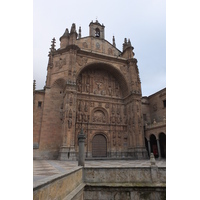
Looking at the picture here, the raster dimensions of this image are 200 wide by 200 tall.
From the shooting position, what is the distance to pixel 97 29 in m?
26.4

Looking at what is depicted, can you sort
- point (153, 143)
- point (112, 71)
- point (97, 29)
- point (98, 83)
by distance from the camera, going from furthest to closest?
point (97, 29)
point (112, 71)
point (98, 83)
point (153, 143)

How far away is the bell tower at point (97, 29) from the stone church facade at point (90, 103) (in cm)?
183

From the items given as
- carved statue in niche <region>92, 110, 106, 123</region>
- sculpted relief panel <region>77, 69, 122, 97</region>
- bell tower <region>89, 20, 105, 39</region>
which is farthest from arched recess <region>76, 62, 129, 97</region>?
bell tower <region>89, 20, 105, 39</region>

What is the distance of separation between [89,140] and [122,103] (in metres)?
7.56

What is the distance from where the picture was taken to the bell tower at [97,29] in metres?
25.9

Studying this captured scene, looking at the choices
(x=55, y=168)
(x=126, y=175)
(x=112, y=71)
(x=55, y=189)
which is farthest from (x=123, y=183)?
(x=112, y=71)

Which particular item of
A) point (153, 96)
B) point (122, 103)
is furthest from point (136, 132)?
point (153, 96)

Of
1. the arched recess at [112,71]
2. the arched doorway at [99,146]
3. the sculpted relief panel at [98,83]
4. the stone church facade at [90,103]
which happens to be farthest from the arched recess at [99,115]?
the arched recess at [112,71]

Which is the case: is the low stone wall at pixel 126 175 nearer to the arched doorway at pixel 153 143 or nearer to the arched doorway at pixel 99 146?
the arched doorway at pixel 99 146

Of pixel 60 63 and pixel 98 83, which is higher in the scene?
pixel 60 63

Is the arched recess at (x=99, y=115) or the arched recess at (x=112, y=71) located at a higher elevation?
the arched recess at (x=112, y=71)

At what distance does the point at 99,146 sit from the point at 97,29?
19482 millimetres

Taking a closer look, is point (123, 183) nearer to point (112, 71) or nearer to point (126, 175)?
point (126, 175)

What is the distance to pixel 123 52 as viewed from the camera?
83.6 ft
